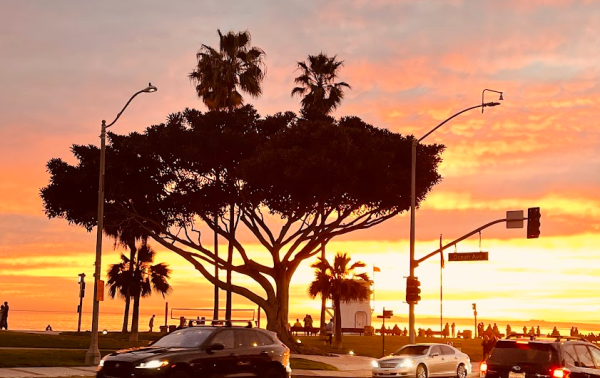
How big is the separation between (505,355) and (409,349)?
1334cm

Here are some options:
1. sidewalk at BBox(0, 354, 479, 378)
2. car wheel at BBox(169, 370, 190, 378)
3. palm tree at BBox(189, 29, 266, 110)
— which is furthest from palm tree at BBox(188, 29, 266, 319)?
car wheel at BBox(169, 370, 190, 378)

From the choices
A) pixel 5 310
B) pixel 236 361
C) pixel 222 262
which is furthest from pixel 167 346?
pixel 5 310

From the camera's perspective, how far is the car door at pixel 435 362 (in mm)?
29219

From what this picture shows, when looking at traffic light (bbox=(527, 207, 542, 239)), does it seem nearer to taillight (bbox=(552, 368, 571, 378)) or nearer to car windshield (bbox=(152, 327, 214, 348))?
taillight (bbox=(552, 368, 571, 378))

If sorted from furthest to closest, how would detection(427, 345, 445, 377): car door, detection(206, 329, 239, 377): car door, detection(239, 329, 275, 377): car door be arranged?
1. detection(427, 345, 445, 377): car door
2. detection(239, 329, 275, 377): car door
3. detection(206, 329, 239, 377): car door

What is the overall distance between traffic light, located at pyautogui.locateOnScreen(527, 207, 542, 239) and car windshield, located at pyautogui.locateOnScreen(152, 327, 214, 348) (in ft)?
54.4

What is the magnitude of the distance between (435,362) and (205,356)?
12699 mm

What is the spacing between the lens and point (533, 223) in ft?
105

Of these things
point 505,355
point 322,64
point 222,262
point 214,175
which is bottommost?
point 505,355

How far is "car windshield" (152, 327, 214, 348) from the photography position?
1953 centimetres

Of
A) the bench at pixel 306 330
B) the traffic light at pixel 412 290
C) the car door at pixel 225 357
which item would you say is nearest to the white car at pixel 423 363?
the traffic light at pixel 412 290

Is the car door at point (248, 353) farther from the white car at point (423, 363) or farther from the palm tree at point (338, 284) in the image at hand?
the palm tree at point (338, 284)

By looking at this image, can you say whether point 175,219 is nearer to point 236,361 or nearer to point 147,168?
point 147,168

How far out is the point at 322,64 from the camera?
54.4m
